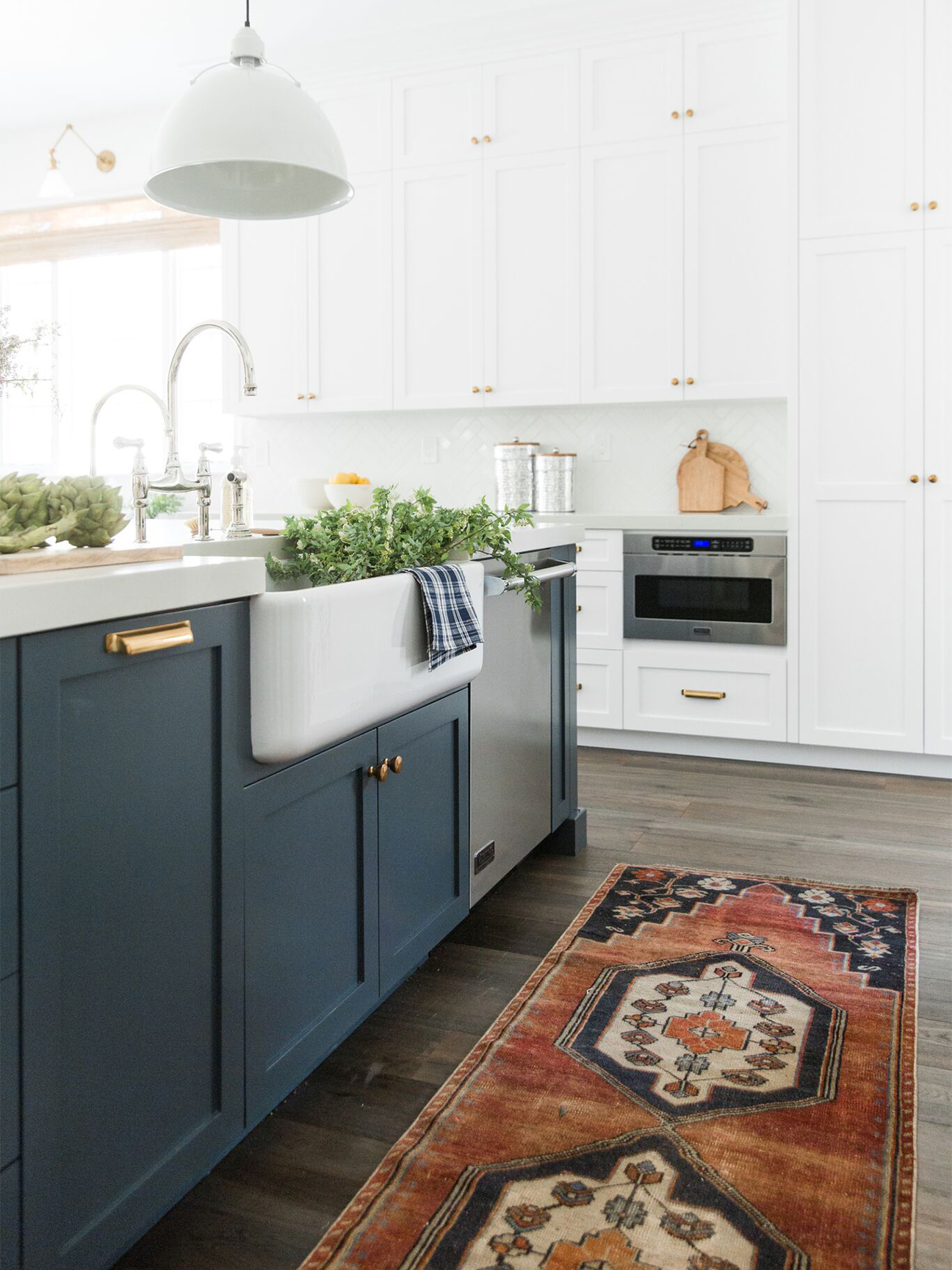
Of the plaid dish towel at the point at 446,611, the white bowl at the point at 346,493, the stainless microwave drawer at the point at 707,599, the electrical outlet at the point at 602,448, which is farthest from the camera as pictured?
the electrical outlet at the point at 602,448

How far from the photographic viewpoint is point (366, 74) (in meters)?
4.66

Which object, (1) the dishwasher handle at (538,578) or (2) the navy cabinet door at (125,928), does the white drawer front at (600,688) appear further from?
(2) the navy cabinet door at (125,928)

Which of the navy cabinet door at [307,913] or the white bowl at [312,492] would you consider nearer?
the navy cabinet door at [307,913]

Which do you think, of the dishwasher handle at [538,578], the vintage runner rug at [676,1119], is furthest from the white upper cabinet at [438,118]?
the vintage runner rug at [676,1119]

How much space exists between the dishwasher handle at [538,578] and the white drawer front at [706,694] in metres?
1.40

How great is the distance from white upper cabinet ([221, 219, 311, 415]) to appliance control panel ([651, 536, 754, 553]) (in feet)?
5.95

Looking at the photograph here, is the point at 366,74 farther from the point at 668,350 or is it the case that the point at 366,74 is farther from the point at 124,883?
the point at 124,883

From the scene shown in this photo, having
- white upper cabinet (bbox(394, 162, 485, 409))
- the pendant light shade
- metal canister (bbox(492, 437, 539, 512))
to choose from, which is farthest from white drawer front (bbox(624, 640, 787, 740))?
the pendant light shade

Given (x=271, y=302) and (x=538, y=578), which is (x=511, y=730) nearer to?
(x=538, y=578)

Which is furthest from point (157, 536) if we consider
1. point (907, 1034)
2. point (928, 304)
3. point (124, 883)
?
point (928, 304)

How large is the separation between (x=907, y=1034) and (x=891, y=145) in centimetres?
310

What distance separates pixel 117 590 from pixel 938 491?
130 inches

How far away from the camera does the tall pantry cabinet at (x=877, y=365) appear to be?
3752 mm

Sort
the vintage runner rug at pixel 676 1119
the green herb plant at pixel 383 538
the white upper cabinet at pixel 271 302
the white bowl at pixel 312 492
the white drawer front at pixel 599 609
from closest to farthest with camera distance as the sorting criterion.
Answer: the vintage runner rug at pixel 676 1119 < the green herb plant at pixel 383 538 < the white bowl at pixel 312 492 < the white drawer front at pixel 599 609 < the white upper cabinet at pixel 271 302
